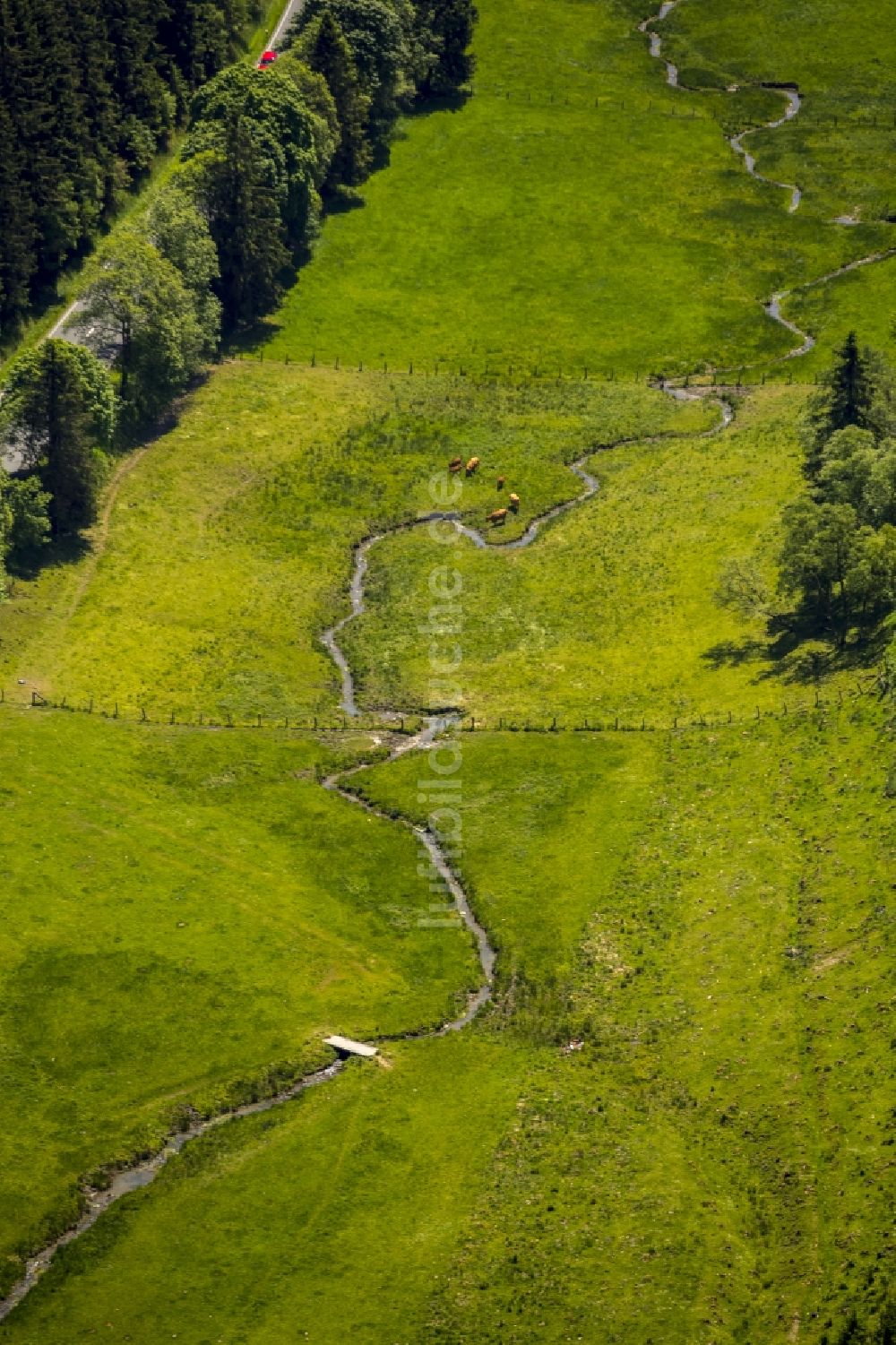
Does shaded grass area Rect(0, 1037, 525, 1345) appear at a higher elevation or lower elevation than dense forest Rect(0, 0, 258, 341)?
lower

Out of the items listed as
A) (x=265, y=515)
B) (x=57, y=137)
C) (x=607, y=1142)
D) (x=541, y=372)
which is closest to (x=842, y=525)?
(x=265, y=515)

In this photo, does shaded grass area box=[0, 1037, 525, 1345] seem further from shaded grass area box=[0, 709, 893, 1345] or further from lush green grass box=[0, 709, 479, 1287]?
lush green grass box=[0, 709, 479, 1287]

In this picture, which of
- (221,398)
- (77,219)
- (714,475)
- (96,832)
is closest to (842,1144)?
(96,832)

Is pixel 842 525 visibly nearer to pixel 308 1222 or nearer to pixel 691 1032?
pixel 691 1032

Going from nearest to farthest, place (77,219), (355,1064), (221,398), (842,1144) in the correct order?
1. (842,1144)
2. (355,1064)
3. (221,398)
4. (77,219)

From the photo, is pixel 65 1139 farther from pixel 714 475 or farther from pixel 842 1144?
pixel 714 475

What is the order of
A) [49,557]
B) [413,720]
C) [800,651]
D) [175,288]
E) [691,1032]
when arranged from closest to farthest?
[691,1032]
[800,651]
[413,720]
[49,557]
[175,288]

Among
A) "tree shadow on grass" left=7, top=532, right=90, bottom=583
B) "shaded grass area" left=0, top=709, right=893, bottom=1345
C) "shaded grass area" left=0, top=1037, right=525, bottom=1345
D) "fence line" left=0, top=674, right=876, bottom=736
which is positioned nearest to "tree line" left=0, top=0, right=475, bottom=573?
"tree shadow on grass" left=7, top=532, right=90, bottom=583
